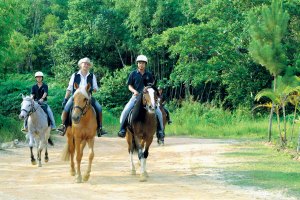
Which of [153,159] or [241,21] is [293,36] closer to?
[241,21]

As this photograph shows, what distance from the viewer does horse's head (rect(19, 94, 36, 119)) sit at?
48.7ft

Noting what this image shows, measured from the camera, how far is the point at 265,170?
13680mm

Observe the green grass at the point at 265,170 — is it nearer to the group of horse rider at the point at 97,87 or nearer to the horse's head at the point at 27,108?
the group of horse rider at the point at 97,87

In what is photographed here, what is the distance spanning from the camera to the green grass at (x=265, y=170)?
1138cm

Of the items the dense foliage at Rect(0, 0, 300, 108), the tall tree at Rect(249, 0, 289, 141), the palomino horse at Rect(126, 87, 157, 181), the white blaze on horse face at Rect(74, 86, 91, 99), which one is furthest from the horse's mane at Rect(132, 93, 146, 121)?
the dense foliage at Rect(0, 0, 300, 108)

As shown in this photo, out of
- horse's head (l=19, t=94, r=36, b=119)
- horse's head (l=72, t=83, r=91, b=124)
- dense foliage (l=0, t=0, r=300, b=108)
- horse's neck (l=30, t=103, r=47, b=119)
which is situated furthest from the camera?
dense foliage (l=0, t=0, r=300, b=108)

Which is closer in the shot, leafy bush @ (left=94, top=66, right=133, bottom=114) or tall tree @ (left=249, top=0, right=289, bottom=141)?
tall tree @ (left=249, top=0, right=289, bottom=141)

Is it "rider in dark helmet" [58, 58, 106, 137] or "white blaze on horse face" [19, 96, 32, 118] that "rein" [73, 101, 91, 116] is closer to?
"rider in dark helmet" [58, 58, 106, 137]

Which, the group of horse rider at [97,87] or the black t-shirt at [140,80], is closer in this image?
the group of horse rider at [97,87]

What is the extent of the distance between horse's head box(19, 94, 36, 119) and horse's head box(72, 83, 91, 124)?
3.49m

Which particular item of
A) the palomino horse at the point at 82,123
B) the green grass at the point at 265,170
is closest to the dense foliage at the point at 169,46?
the green grass at the point at 265,170

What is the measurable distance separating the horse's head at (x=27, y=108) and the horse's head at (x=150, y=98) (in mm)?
4267

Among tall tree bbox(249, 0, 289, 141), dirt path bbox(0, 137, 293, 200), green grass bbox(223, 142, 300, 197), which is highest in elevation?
tall tree bbox(249, 0, 289, 141)

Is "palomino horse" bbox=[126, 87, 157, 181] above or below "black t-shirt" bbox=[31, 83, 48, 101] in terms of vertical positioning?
below
